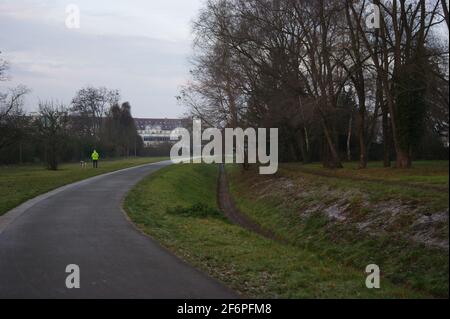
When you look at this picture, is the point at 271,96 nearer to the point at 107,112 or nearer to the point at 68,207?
the point at 68,207

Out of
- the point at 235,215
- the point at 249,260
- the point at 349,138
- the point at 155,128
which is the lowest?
the point at 235,215

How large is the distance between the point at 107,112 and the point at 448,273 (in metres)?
104

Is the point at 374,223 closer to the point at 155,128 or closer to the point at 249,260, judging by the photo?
the point at 249,260

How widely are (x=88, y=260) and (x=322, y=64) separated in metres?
30.9

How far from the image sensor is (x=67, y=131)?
66.8m

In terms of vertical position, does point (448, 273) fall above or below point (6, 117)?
below

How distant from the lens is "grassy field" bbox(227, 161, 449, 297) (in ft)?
41.2

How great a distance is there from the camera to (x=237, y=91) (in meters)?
42.8

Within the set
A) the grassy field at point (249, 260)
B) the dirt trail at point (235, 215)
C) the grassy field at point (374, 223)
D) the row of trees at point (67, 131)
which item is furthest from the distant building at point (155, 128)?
the grassy field at point (249, 260)

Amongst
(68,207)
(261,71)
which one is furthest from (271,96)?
(68,207)

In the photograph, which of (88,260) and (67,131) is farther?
(67,131)
